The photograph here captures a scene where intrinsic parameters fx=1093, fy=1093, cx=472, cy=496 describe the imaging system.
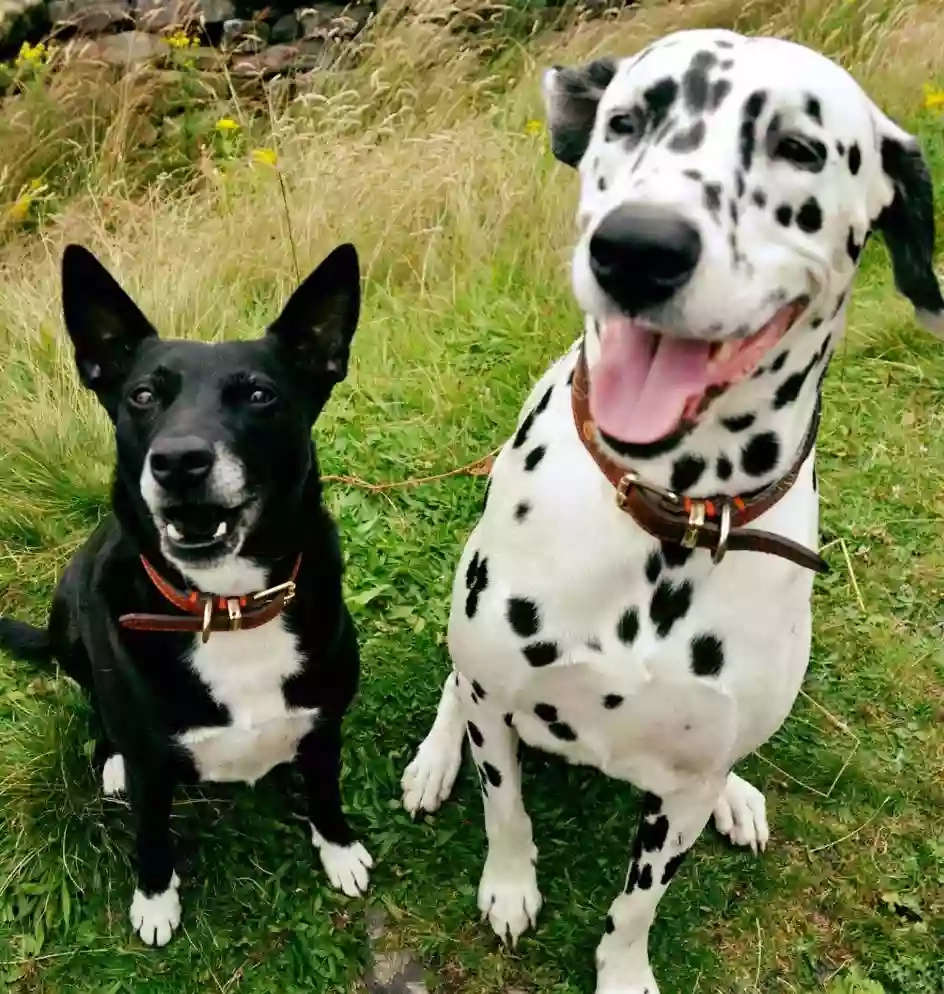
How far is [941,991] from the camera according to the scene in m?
2.54

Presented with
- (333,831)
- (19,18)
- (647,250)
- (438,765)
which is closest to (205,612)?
(333,831)

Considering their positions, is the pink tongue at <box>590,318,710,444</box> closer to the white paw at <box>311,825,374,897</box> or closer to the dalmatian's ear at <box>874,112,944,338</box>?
the dalmatian's ear at <box>874,112,944,338</box>

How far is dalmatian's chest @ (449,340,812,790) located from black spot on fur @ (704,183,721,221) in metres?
0.57

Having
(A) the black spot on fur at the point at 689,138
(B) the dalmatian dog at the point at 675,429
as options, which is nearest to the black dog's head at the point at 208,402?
(B) the dalmatian dog at the point at 675,429

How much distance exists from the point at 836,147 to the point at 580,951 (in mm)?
1896

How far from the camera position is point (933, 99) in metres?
4.97

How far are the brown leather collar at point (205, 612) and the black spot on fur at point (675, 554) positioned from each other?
2.49 ft

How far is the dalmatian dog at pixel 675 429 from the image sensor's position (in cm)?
143

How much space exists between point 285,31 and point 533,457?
6.07 m

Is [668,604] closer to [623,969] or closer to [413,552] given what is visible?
[623,969]

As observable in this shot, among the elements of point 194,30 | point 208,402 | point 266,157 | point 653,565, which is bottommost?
point 194,30

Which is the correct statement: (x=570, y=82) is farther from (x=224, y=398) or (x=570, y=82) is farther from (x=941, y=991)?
(x=941, y=991)

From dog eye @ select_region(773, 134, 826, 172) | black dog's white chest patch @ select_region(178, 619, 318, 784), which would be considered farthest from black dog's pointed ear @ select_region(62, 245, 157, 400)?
dog eye @ select_region(773, 134, 826, 172)

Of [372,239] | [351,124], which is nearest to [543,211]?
[372,239]
